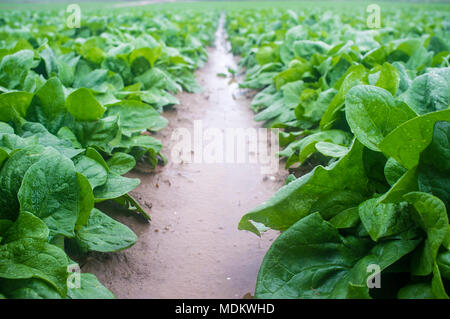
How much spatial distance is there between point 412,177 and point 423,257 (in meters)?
0.29

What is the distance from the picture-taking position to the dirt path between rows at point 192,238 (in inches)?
74.9

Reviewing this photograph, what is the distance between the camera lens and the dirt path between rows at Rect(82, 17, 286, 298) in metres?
1.90

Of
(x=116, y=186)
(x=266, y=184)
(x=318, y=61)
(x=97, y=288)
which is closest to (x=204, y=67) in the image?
(x=318, y=61)

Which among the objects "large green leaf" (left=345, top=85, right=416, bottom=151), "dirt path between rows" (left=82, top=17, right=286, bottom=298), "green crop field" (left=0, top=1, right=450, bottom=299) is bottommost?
"dirt path between rows" (left=82, top=17, right=286, bottom=298)

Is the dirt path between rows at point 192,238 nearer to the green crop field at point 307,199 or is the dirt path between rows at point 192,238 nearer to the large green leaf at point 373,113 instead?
the green crop field at point 307,199

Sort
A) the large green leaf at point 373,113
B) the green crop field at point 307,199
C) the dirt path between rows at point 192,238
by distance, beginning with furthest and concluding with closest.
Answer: the dirt path between rows at point 192,238 < the large green leaf at point 373,113 < the green crop field at point 307,199

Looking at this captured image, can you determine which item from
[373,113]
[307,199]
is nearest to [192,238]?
[307,199]

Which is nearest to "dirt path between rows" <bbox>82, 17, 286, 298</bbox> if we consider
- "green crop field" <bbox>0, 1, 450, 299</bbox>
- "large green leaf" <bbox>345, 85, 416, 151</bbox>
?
"green crop field" <bbox>0, 1, 450, 299</bbox>

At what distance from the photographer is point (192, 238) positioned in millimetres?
2352

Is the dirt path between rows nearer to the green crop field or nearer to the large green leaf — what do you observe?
the green crop field

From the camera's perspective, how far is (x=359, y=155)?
1.76 meters

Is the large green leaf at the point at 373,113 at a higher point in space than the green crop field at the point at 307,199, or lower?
higher

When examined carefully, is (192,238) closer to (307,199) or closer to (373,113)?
(307,199)

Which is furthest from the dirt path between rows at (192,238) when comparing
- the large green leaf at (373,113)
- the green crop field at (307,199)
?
the large green leaf at (373,113)
